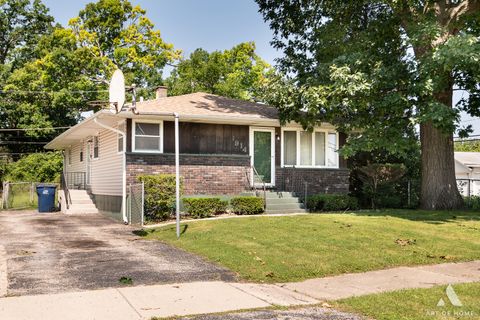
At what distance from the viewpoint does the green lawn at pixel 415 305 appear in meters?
5.41

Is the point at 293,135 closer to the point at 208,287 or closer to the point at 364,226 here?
the point at 364,226

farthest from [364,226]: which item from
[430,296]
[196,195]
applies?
[196,195]

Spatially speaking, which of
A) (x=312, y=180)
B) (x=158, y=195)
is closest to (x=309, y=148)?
(x=312, y=180)

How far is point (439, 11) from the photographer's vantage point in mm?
16578

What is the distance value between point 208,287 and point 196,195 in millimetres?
10543

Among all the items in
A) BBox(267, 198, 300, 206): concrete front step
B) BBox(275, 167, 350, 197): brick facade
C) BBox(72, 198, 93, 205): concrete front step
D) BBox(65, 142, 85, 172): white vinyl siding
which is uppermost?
BBox(65, 142, 85, 172): white vinyl siding

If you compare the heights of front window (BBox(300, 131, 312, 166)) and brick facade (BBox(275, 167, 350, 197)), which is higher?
front window (BBox(300, 131, 312, 166))

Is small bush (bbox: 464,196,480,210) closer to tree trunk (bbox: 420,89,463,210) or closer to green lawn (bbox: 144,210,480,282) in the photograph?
tree trunk (bbox: 420,89,463,210)

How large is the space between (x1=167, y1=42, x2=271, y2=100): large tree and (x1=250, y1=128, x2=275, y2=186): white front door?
19512mm

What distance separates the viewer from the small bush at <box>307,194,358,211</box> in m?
18.2

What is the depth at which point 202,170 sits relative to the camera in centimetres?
1786

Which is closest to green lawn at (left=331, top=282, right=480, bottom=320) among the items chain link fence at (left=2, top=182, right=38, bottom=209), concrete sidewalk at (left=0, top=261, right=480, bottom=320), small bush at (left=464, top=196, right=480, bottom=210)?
concrete sidewalk at (left=0, top=261, right=480, bottom=320)

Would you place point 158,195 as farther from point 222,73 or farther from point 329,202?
point 222,73

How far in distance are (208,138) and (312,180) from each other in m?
4.63
